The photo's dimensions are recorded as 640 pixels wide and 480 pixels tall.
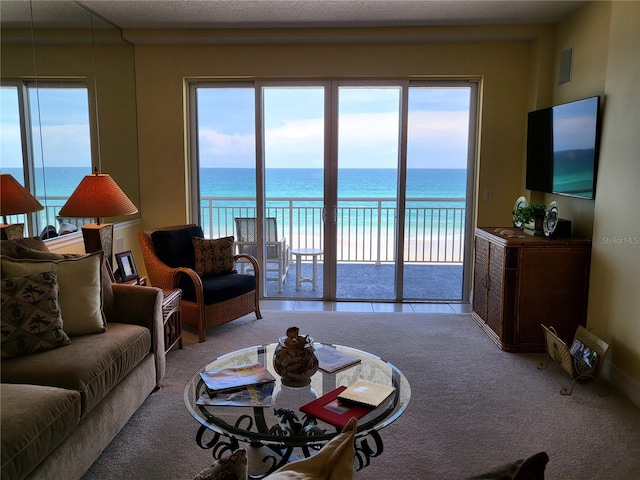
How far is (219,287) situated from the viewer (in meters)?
3.90

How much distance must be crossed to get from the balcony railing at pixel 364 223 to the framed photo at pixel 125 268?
5.68 feet

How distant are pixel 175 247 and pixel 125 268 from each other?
64 centimetres

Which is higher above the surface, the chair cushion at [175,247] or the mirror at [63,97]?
the mirror at [63,97]

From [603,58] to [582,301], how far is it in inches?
71.3

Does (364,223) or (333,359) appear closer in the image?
(333,359)

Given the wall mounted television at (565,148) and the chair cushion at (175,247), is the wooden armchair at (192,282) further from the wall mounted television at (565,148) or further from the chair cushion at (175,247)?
the wall mounted television at (565,148)

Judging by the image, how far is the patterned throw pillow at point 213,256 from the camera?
414 centimetres

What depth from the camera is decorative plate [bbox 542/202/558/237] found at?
359 centimetres

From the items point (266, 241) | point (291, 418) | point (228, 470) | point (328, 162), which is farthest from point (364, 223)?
point (228, 470)

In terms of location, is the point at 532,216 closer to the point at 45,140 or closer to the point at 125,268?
the point at 125,268

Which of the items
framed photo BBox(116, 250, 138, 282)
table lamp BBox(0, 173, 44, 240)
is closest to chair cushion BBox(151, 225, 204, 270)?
framed photo BBox(116, 250, 138, 282)

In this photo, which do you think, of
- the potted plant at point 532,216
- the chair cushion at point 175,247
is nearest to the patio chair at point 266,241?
the chair cushion at point 175,247

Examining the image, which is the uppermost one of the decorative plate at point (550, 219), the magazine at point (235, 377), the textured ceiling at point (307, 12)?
the textured ceiling at point (307, 12)

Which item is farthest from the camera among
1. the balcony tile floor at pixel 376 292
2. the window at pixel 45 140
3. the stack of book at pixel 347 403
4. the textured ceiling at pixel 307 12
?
the balcony tile floor at pixel 376 292
